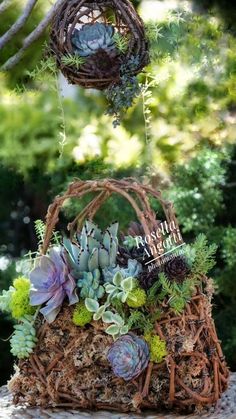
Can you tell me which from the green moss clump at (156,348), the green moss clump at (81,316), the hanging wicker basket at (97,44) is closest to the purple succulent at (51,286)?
the green moss clump at (81,316)

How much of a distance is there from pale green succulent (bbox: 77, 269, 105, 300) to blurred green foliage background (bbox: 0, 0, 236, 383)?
23.0 inches

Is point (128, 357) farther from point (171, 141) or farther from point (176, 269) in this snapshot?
point (171, 141)

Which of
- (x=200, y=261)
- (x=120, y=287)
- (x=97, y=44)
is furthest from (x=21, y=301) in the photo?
(x=97, y=44)

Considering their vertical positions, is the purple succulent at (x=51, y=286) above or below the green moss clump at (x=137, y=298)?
above

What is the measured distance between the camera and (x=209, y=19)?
5.71 ft

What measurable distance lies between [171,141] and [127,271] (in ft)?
2.58

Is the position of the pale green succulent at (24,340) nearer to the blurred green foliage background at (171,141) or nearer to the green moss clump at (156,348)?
the green moss clump at (156,348)

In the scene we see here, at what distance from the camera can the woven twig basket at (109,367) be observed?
1.15 metres

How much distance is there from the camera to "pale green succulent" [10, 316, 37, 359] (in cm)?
118

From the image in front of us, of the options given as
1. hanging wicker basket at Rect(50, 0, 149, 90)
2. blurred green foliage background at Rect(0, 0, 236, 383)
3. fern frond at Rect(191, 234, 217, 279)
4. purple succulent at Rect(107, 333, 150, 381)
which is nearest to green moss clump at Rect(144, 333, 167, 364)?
purple succulent at Rect(107, 333, 150, 381)

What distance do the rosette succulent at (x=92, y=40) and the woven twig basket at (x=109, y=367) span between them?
20 cm

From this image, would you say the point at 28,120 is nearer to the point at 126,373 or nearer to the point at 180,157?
the point at 180,157

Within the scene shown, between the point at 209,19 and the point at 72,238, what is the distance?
714 mm

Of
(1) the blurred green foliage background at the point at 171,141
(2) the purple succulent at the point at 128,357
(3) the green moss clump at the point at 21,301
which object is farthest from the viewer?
(1) the blurred green foliage background at the point at 171,141
